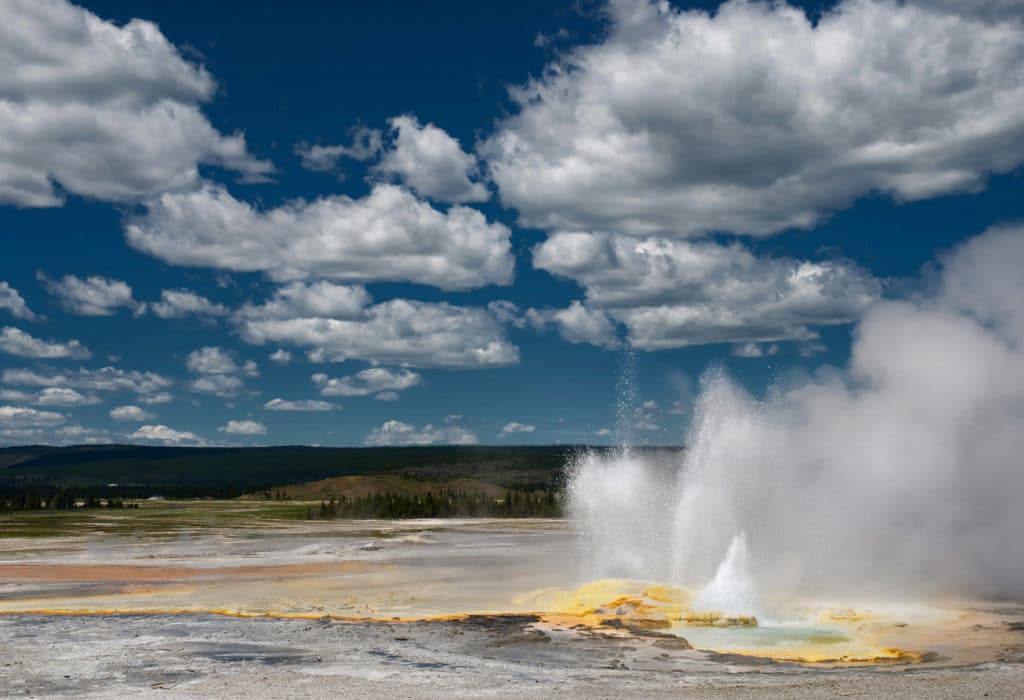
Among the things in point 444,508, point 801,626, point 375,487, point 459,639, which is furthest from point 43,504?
point 801,626

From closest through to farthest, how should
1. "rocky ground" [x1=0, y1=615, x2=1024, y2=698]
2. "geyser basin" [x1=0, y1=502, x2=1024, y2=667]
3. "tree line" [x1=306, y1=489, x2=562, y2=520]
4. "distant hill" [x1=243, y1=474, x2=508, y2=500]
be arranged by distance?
"rocky ground" [x1=0, y1=615, x2=1024, y2=698]
"geyser basin" [x1=0, y1=502, x2=1024, y2=667]
"tree line" [x1=306, y1=489, x2=562, y2=520]
"distant hill" [x1=243, y1=474, x2=508, y2=500]

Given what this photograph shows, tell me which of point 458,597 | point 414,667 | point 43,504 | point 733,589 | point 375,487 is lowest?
point 414,667

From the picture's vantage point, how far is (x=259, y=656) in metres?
19.5

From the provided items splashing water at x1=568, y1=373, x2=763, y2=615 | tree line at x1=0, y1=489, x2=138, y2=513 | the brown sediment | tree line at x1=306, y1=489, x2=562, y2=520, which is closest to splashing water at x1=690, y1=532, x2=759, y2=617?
splashing water at x1=568, y1=373, x2=763, y2=615

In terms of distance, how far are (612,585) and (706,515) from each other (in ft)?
13.4

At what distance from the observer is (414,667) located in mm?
18234

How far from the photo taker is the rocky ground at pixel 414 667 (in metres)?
16.1

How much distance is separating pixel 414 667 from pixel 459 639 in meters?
3.23

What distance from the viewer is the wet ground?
656 inches

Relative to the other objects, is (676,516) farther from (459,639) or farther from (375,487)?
(375,487)

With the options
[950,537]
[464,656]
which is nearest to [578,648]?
[464,656]

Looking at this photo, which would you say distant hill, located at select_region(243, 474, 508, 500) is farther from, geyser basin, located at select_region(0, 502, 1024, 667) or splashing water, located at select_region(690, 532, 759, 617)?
splashing water, located at select_region(690, 532, 759, 617)

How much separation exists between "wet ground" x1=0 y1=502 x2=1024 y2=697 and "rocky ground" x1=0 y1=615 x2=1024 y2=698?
6cm

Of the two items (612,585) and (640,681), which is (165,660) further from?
(612,585)
